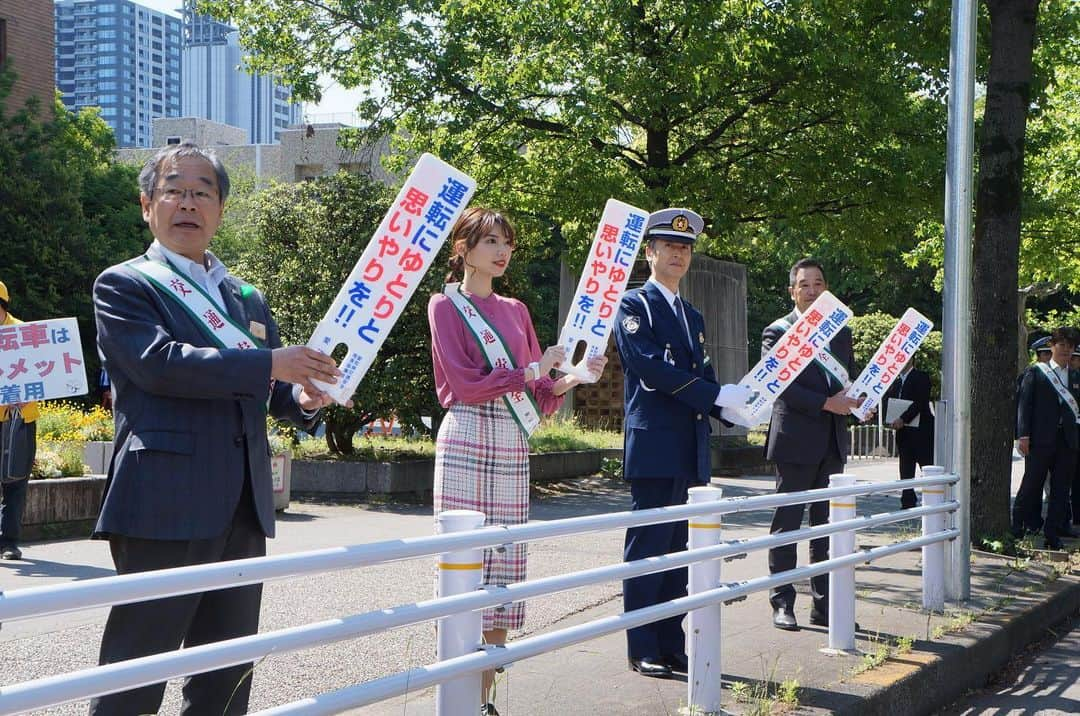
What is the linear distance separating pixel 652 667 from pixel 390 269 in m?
2.60

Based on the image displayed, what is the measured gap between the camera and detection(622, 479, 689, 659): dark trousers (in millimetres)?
5469

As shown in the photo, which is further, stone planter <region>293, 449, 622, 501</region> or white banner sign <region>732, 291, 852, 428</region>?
stone planter <region>293, 449, 622, 501</region>

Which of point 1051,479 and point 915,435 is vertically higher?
point 915,435

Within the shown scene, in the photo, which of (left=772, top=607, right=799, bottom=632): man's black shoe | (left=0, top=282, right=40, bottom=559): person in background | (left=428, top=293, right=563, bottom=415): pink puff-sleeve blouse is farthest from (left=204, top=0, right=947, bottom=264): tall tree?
(left=428, top=293, right=563, bottom=415): pink puff-sleeve blouse

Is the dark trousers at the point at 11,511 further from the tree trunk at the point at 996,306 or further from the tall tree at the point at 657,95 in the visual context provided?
the tall tree at the point at 657,95

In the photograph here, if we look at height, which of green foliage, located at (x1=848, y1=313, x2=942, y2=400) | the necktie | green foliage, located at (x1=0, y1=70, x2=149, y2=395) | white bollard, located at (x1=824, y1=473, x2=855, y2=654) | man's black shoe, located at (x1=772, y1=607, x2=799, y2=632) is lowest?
man's black shoe, located at (x1=772, y1=607, x2=799, y2=632)

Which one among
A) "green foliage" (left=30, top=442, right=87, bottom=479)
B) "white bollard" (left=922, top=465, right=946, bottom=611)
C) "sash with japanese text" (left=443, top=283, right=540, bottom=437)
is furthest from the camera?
"green foliage" (left=30, top=442, right=87, bottom=479)

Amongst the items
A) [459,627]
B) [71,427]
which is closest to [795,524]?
[459,627]

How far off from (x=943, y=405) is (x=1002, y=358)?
293 cm

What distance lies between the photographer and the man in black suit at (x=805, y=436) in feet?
22.1

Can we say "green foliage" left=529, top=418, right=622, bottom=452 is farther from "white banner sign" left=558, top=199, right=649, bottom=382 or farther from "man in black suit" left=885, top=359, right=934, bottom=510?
"white banner sign" left=558, top=199, right=649, bottom=382

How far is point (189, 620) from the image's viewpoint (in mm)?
3281

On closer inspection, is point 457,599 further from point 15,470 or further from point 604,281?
point 15,470

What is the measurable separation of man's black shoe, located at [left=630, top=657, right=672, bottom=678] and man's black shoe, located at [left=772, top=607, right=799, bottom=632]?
1320mm
